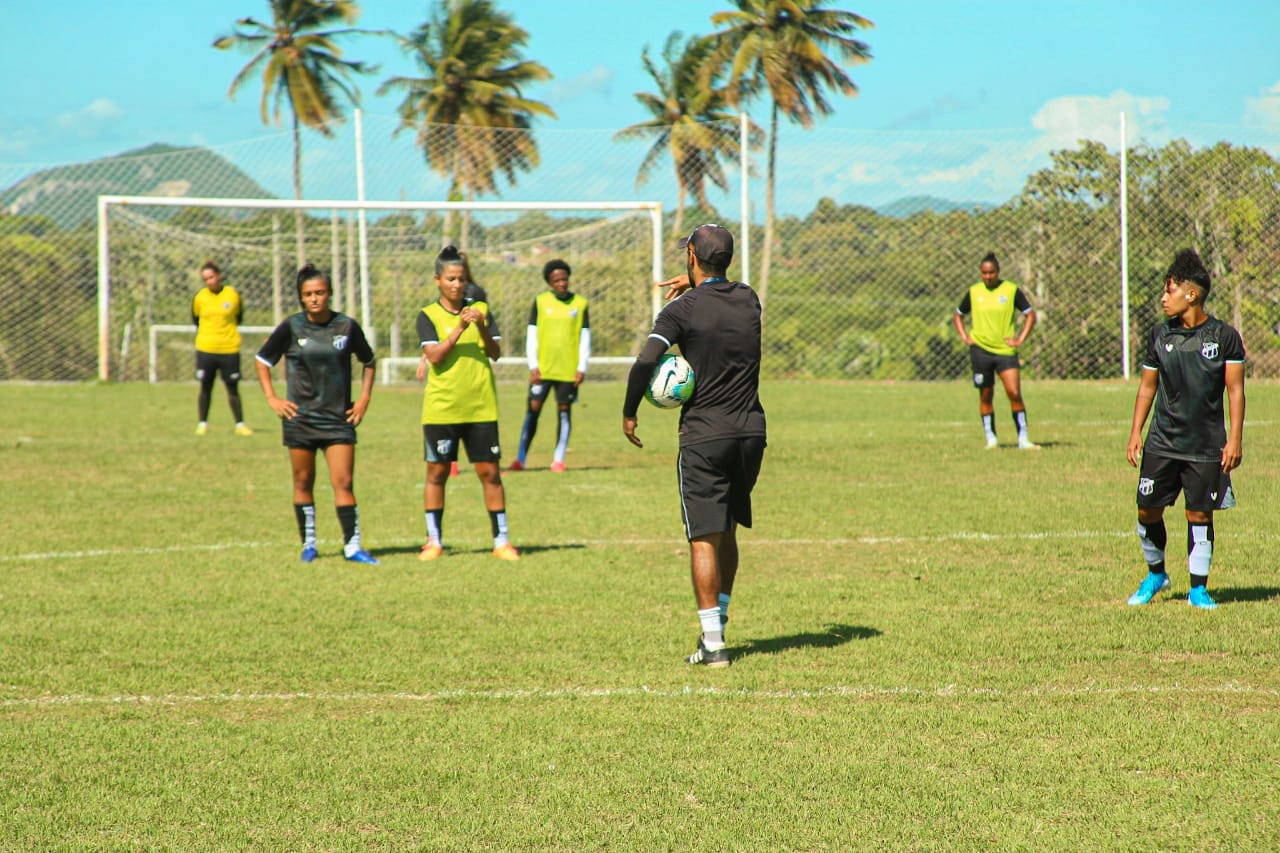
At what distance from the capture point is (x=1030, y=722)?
214 inches

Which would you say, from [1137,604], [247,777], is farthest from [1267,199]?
[247,777]

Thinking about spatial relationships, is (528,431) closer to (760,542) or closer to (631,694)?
(760,542)

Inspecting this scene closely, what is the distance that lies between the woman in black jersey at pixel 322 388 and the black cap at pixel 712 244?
401 cm

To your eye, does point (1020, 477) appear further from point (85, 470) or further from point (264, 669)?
point (85, 470)

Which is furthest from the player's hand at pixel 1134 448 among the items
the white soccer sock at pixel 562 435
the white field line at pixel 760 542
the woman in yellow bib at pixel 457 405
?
the white soccer sock at pixel 562 435

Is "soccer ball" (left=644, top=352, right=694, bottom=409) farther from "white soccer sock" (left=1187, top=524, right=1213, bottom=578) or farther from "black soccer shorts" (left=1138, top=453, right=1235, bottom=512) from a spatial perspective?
"white soccer sock" (left=1187, top=524, right=1213, bottom=578)

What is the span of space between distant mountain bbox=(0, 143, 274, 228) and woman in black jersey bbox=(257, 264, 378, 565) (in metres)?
22.4

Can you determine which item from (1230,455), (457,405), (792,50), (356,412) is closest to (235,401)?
(356,412)

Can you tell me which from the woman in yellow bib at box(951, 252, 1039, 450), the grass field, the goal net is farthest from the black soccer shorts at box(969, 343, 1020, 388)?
the goal net

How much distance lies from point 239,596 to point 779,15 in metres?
42.3

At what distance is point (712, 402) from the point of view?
6.56 m

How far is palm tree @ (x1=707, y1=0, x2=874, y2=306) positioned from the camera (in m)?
46.4

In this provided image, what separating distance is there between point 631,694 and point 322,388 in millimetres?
4625

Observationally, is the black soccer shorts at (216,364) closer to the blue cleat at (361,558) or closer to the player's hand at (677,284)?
the blue cleat at (361,558)
